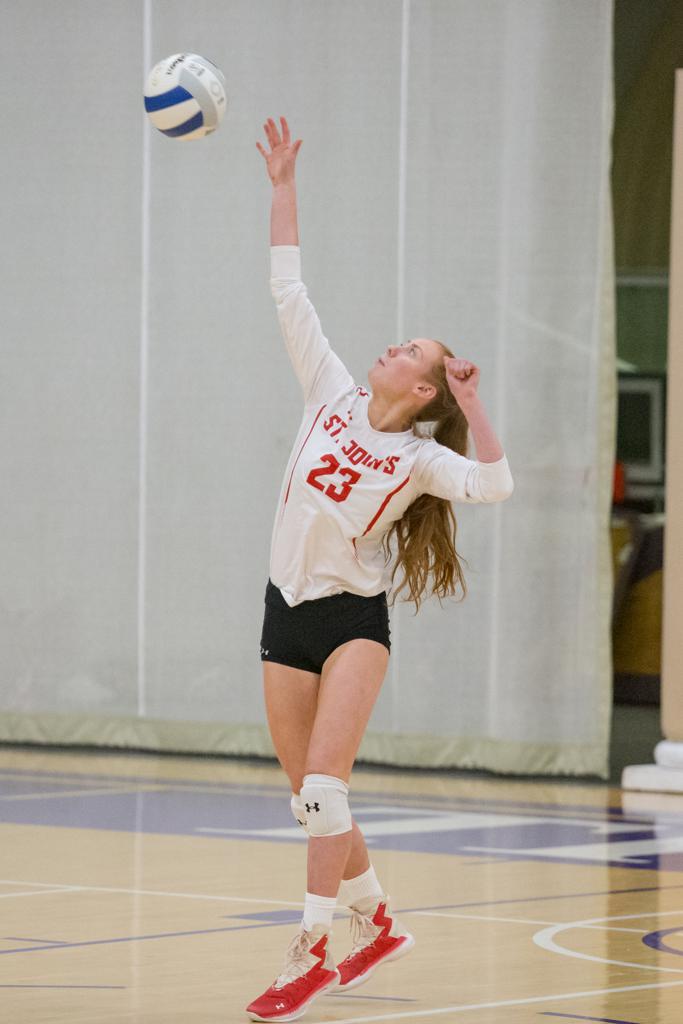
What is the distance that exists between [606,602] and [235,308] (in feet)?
8.25

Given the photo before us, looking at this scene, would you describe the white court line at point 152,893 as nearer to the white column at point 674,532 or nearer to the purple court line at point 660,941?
the purple court line at point 660,941

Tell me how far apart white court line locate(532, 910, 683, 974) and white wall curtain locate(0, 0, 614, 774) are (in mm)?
3967

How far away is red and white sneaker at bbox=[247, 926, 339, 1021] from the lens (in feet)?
13.7

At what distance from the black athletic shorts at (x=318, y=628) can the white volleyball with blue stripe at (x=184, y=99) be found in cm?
150

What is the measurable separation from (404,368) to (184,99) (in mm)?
1214

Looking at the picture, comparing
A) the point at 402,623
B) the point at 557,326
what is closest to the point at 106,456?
the point at 402,623

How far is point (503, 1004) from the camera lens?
437 centimetres

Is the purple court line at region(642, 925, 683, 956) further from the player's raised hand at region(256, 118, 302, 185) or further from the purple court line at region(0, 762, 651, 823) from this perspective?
the purple court line at region(0, 762, 651, 823)

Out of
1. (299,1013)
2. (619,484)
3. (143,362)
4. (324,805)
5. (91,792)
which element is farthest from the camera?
(619,484)

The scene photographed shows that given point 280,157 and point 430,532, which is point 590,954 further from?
point 280,157

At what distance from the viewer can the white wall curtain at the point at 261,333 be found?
9695mm

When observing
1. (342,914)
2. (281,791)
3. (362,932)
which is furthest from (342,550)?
(281,791)

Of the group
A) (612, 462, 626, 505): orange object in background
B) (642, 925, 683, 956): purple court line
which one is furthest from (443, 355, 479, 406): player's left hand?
(612, 462, 626, 505): orange object in background

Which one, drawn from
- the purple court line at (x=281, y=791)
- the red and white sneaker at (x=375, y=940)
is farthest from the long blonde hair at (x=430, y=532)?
the purple court line at (x=281, y=791)
